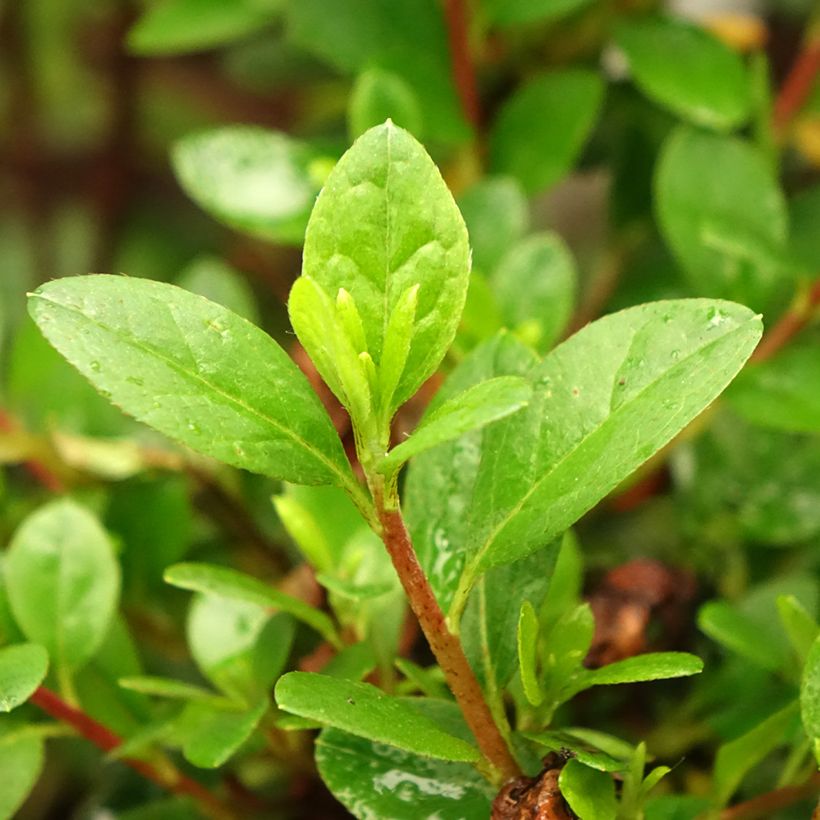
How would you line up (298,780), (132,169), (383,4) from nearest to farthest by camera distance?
(298,780) → (383,4) → (132,169)

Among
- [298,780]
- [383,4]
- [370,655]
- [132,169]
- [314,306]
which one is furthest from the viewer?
[132,169]

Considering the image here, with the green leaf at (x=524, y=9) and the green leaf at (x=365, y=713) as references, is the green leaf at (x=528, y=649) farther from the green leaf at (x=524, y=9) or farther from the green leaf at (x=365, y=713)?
the green leaf at (x=524, y=9)

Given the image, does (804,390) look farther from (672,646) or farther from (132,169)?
(132,169)

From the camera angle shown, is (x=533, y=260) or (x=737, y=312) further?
(x=533, y=260)

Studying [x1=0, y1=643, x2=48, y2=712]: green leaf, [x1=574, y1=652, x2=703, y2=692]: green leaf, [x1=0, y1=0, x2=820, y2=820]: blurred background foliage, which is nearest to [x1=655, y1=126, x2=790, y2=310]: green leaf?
[x1=0, y1=0, x2=820, y2=820]: blurred background foliage

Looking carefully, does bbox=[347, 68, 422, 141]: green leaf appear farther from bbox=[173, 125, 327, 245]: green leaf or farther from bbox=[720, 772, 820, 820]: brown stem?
bbox=[720, 772, 820, 820]: brown stem

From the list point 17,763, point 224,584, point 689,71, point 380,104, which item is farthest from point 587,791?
point 689,71

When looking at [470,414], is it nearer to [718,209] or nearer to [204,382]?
[204,382]

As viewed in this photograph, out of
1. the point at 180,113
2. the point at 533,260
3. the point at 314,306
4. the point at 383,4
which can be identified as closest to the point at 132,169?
the point at 180,113
